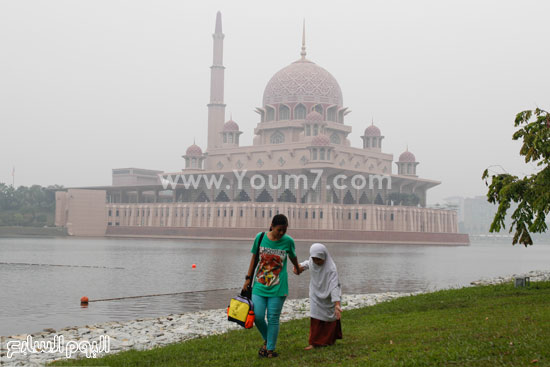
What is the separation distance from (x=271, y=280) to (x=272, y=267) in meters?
0.17

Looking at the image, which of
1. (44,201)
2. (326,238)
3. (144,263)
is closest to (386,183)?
(326,238)

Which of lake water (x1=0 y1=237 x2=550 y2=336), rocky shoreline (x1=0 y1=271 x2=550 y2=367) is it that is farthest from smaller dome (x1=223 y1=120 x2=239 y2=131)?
rocky shoreline (x1=0 y1=271 x2=550 y2=367)

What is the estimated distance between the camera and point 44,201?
3789 inches

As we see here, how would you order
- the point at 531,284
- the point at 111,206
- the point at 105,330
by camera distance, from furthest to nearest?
1. the point at 111,206
2. the point at 531,284
3. the point at 105,330

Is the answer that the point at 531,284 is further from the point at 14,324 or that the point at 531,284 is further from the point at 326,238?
the point at 326,238

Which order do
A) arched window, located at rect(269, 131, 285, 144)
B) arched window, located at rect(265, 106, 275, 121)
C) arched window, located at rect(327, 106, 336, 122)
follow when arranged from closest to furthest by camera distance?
arched window, located at rect(269, 131, 285, 144)
arched window, located at rect(327, 106, 336, 122)
arched window, located at rect(265, 106, 275, 121)

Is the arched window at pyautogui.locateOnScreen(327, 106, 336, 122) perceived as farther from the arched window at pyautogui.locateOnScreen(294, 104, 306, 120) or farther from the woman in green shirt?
the woman in green shirt

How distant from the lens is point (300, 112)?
85.1 m

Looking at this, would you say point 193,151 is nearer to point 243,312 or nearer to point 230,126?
point 230,126

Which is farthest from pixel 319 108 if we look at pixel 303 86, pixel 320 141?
pixel 320 141

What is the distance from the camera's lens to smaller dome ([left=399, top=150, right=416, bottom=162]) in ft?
292

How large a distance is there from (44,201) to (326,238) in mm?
47091

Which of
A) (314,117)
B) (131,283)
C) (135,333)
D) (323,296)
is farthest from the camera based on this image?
(314,117)

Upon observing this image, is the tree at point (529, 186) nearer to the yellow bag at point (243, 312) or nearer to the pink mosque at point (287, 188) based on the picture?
the yellow bag at point (243, 312)
